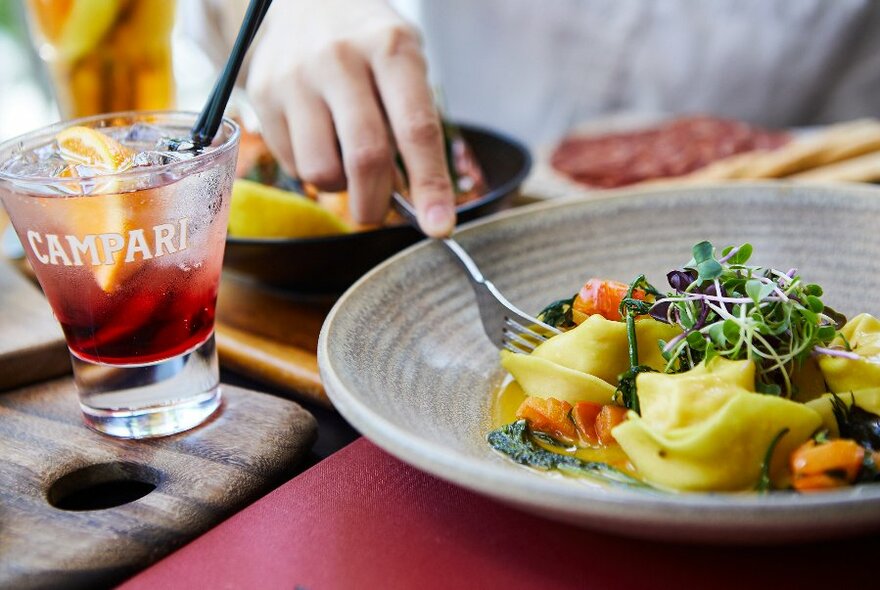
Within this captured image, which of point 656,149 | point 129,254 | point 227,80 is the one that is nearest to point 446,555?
point 129,254

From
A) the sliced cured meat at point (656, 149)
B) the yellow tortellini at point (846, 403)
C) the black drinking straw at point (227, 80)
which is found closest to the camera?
the yellow tortellini at point (846, 403)

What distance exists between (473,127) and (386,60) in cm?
96

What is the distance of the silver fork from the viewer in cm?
190

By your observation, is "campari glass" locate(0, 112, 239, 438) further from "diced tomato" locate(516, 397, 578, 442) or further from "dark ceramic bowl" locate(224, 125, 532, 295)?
"diced tomato" locate(516, 397, 578, 442)

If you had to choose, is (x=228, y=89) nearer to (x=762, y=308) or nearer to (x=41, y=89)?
(x=762, y=308)

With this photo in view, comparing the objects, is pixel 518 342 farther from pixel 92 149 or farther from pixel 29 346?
pixel 29 346

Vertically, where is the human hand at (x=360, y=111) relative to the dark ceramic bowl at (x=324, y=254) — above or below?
above

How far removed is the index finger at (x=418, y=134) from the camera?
6.87ft

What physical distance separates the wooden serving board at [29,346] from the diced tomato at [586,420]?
1196 millimetres

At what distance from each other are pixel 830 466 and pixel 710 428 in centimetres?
18

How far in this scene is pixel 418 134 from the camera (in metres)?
2.11

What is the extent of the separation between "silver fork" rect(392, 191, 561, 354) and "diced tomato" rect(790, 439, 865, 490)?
0.67m

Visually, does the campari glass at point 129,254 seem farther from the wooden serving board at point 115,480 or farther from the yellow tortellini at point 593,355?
the yellow tortellini at point 593,355

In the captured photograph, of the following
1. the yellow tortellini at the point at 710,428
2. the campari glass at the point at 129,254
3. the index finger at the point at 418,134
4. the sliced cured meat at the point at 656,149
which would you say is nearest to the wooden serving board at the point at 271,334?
the campari glass at the point at 129,254
